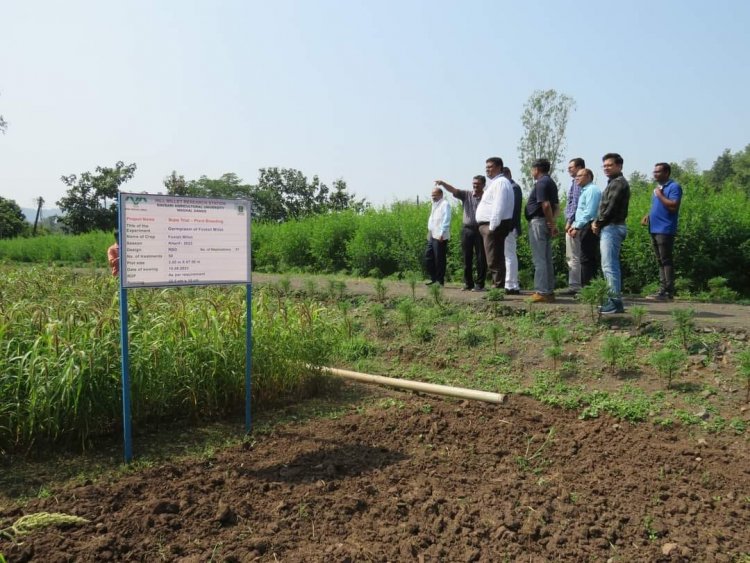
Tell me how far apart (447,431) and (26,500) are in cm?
244

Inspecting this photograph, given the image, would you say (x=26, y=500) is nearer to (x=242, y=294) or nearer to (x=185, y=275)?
(x=185, y=275)

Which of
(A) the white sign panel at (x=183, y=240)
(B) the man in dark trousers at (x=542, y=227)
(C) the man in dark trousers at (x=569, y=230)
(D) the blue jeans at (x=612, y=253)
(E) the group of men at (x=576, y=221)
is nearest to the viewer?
(A) the white sign panel at (x=183, y=240)

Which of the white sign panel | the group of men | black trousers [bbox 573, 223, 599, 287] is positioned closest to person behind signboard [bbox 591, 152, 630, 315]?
the group of men

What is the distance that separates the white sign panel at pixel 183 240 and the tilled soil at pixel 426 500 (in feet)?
3.55

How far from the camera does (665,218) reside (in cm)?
693

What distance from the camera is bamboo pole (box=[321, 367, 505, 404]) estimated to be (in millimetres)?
4329

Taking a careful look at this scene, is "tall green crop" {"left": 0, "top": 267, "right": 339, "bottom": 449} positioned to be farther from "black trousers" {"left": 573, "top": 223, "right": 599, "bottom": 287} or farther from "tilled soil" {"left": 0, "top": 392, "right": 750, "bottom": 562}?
"black trousers" {"left": 573, "top": 223, "right": 599, "bottom": 287}

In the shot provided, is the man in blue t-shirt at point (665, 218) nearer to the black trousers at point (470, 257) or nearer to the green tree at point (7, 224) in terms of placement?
the black trousers at point (470, 257)

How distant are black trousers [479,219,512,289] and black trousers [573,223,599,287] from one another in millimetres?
896

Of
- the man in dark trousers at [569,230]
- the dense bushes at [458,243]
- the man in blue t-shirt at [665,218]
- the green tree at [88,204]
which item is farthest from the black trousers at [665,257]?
the green tree at [88,204]

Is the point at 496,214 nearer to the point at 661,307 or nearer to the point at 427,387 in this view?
the point at 661,307

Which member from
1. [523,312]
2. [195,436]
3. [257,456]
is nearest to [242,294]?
[195,436]

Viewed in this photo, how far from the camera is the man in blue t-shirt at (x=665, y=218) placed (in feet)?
22.5

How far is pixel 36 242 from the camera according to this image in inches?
1036
